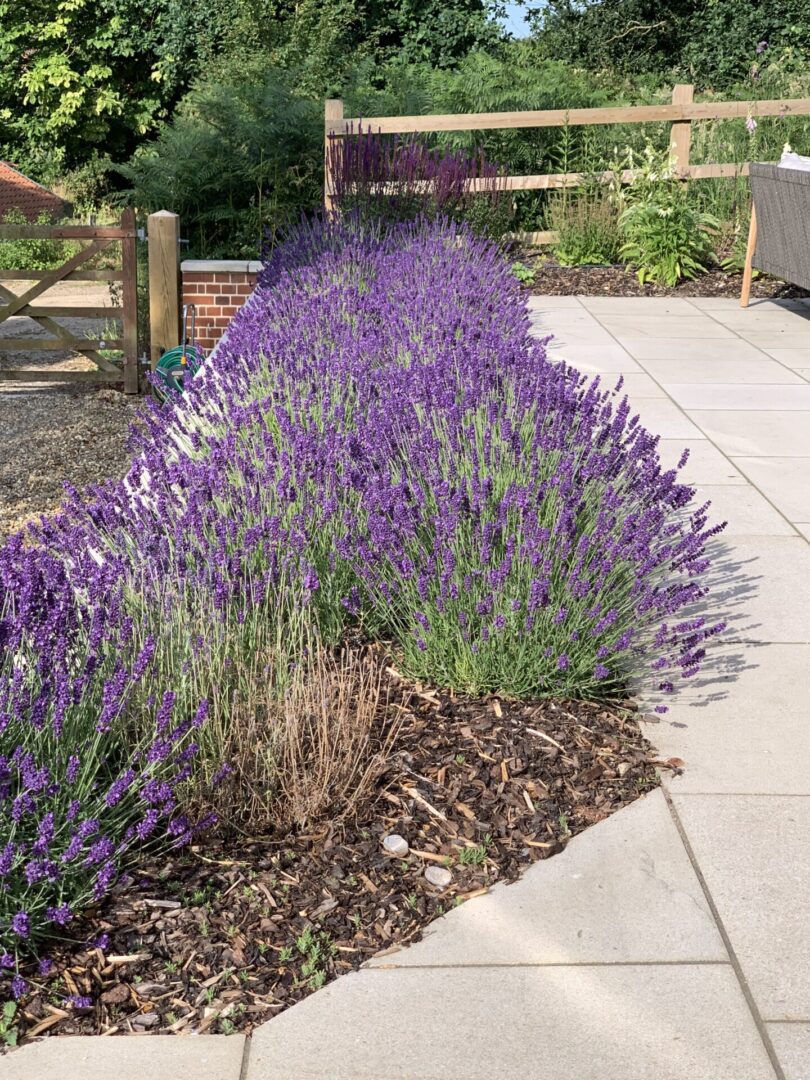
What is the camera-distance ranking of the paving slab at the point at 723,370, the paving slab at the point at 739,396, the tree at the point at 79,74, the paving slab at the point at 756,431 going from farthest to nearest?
the tree at the point at 79,74 < the paving slab at the point at 723,370 < the paving slab at the point at 739,396 < the paving slab at the point at 756,431

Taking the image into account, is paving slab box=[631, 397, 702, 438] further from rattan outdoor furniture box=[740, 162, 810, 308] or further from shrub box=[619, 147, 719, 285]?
shrub box=[619, 147, 719, 285]

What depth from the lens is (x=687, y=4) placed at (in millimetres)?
26109

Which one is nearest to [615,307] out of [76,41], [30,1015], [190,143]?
[190,143]

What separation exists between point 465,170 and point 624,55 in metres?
16.7

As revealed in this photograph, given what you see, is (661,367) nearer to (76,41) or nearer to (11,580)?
(11,580)

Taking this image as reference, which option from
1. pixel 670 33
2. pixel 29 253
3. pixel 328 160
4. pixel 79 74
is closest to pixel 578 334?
pixel 328 160

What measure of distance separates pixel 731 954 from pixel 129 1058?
122 centimetres

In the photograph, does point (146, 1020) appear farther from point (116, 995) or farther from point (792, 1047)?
point (792, 1047)

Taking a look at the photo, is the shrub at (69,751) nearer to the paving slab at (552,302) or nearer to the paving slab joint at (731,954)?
the paving slab joint at (731,954)

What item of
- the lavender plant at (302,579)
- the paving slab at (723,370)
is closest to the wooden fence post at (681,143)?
the paving slab at (723,370)

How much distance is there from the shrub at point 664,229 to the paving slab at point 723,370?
10.3 feet

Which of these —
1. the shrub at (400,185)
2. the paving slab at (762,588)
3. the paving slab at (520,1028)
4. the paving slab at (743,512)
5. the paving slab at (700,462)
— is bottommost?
the paving slab at (700,462)

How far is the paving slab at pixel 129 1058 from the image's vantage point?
2.26 metres

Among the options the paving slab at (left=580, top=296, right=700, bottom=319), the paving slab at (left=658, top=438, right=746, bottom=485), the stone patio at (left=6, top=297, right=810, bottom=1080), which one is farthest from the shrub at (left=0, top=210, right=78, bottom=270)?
the stone patio at (left=6, top=297, right=810, bottom=1080)
